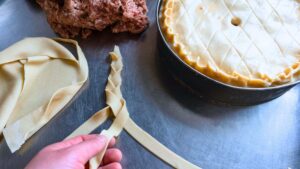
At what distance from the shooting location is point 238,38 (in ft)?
2.24

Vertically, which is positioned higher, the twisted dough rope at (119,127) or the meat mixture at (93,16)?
the meat mixture at (93,16)

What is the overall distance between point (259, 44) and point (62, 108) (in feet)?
1.50

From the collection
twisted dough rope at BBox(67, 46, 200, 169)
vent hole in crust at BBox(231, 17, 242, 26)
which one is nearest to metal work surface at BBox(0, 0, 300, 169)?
twisted dough rope at BBox(67, 46, 200, 169)

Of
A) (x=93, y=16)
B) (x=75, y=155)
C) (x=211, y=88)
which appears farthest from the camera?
(x=93, y=16)

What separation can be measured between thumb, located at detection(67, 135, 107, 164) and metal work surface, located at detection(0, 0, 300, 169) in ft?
0.23

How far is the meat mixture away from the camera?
737 millimetres

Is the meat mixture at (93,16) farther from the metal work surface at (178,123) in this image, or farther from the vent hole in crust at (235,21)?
the vent hole in crust at (235,21)

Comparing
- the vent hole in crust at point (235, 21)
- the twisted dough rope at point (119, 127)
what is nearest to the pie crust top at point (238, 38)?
the vent hole in crust at point (235, 21)

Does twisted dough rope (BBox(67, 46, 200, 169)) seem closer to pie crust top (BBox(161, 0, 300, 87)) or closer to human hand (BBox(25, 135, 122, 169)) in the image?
human hand (BBox(25, 135, 122, 169))

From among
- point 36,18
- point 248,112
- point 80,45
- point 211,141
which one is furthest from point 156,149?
point 36,18

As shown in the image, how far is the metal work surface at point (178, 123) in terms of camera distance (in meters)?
0.63

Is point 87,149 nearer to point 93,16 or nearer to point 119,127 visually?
point 119,127

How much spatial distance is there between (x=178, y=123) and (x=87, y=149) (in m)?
0.21

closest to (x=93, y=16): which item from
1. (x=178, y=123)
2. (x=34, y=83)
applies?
(x=34, y=83)
